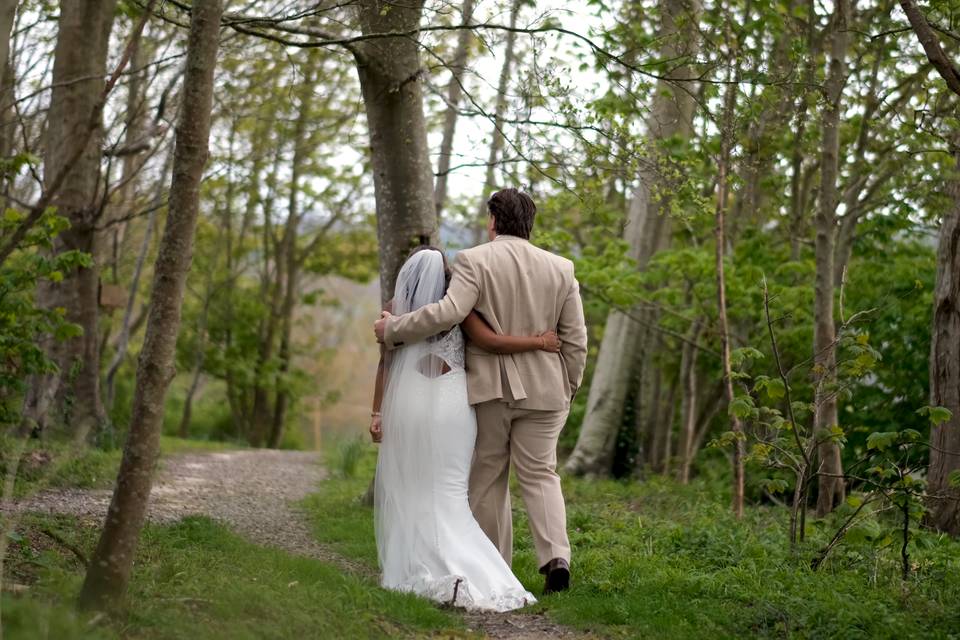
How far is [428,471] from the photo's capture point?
5.88 meters

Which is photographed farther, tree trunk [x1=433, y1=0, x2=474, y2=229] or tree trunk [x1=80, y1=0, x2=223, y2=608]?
tree trunk [x1=433, y1=0, x2=474, y2=229]

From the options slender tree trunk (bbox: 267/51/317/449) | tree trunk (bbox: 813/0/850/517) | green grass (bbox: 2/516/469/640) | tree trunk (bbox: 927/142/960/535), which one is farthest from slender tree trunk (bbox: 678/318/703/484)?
slender tree trunk (bbox: 267/51/317/449)

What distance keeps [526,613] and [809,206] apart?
1107 centimetres

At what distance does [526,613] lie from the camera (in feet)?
17.8

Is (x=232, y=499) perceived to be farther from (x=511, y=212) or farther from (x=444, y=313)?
(x=511, y=212)

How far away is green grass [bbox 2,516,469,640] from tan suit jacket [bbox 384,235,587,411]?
1330 mm

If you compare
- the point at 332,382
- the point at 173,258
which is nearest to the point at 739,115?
the point at 173,258

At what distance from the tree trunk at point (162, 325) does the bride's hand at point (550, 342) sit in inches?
90.9

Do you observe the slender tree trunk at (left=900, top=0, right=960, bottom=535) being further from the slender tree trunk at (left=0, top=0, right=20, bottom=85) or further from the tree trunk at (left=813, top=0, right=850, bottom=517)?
the slender tree trunk at (left=0, top=0, right=20, bottom=85)

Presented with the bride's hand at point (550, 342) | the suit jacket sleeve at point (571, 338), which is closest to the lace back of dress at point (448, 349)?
the bride's hand at point (550, 342)

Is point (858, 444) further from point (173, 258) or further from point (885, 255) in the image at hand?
point (173, 258)

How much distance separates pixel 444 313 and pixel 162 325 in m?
1.89

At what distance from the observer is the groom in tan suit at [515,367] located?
584cm

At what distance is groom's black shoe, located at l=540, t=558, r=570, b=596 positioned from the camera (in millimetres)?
5793
